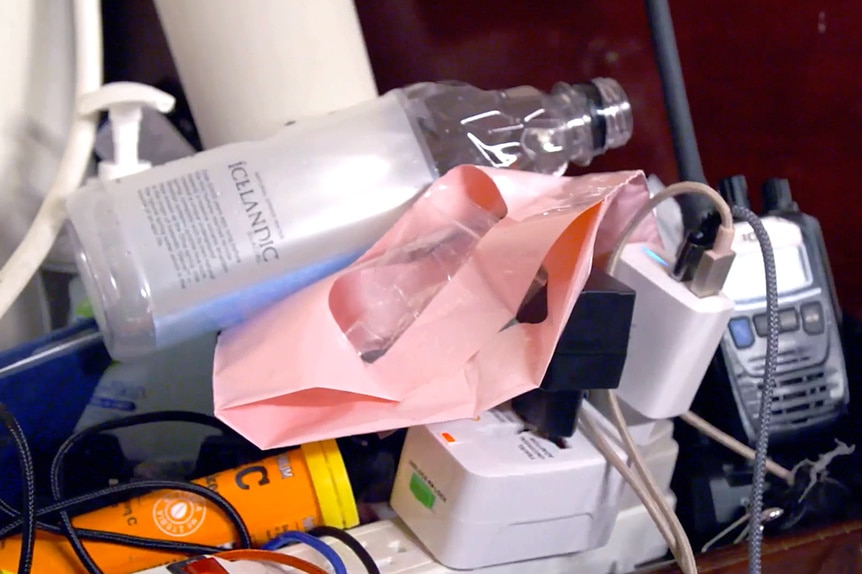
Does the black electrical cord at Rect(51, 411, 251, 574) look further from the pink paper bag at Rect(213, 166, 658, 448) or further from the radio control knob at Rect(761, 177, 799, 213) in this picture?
the radio control knob at Rect(761, 177, 799, 213)

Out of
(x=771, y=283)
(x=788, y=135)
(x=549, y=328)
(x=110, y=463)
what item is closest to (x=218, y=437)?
(x=110, y=463)

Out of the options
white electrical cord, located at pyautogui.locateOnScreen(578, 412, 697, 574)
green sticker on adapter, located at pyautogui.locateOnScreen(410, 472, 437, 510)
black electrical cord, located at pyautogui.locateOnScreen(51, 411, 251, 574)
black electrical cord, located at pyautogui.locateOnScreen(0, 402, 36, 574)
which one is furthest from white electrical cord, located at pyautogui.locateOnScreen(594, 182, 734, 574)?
black electrical cord, located at pyautogui.locateOnScreen(0, 402, 36, 574)

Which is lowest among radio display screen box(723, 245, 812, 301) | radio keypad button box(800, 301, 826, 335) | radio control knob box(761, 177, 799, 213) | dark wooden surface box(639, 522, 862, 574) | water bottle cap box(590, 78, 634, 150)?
dark wooden surface box(639, 522, 862, 574)

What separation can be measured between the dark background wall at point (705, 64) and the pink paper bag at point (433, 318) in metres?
0.27

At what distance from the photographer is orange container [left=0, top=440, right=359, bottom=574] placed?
0.51 meters

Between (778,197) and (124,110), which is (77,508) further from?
(778,197)

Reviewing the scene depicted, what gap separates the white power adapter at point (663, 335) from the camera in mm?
492

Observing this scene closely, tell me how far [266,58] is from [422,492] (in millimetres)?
353

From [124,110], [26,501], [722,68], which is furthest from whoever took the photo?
[722,68]

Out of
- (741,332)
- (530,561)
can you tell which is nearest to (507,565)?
(530,561)

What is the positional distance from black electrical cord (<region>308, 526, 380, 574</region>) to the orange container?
0.04 feet

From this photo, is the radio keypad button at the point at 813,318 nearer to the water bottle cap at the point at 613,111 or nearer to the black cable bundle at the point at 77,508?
the water bottle cap at the point at 613,111

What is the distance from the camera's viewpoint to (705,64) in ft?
2.51

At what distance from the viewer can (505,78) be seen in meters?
0.85
